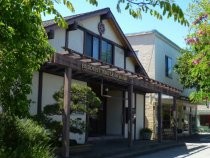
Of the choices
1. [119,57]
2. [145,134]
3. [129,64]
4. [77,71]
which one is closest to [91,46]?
[119,57]

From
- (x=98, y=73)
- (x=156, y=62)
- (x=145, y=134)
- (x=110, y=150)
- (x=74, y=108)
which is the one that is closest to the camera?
(x=74, y=108)

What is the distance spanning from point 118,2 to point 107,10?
18.4 m

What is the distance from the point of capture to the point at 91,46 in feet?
70.4

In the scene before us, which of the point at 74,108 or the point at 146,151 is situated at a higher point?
the point at 74,108

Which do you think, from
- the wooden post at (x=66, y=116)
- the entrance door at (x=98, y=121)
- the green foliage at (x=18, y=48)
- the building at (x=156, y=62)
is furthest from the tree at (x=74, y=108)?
the building at (x=156, y=62)

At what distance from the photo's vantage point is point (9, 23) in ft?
15.6

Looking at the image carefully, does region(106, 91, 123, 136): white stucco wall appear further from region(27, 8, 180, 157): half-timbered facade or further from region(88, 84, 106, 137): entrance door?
region(88, 84, 106, 137): entrance door

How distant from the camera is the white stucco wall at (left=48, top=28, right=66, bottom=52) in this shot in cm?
1794

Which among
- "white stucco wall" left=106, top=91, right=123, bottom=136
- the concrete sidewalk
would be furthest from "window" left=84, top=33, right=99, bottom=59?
the concrete sidewalk

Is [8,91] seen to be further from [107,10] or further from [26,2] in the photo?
[107,10]

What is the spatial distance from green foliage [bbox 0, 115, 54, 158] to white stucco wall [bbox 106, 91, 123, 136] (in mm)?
13378

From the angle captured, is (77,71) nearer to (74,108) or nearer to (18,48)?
(74,108)

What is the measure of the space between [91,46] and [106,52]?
2.00m

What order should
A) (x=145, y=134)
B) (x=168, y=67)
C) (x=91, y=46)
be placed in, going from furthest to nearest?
1. (x=168, y=67)
2. (x=145, y=134)
3. (x=91, y=46)
